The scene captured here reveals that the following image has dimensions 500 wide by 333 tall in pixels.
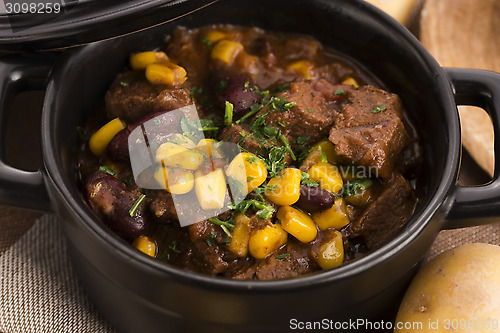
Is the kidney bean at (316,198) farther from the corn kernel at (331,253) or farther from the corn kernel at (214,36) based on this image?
the corn kernel at (214,36)

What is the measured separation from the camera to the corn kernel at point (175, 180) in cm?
275

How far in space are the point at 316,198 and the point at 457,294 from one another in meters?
0.79

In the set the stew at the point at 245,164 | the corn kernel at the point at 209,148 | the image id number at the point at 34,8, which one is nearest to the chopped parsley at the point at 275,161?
the stew at the point at 245,164

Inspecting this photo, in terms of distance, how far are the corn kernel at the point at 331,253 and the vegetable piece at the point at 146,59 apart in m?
1.36

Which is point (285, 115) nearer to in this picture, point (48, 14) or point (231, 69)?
point (231, 69)

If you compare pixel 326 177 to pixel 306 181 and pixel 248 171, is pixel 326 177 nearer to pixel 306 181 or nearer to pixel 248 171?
pixel 306 181

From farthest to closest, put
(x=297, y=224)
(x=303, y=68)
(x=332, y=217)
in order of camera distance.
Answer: (x=303, y=68) < (x=332, y=217) < (x=297, y=224)

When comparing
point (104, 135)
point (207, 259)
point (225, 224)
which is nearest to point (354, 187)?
point (225, 224)

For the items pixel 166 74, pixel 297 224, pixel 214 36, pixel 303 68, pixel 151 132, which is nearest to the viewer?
pixel 297 224

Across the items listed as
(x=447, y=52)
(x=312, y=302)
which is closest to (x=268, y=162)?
(x=312, y=302)

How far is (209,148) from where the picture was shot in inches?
114

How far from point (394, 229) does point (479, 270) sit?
17.1 inches

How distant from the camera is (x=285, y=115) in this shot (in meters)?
3.04

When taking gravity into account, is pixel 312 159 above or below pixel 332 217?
above
